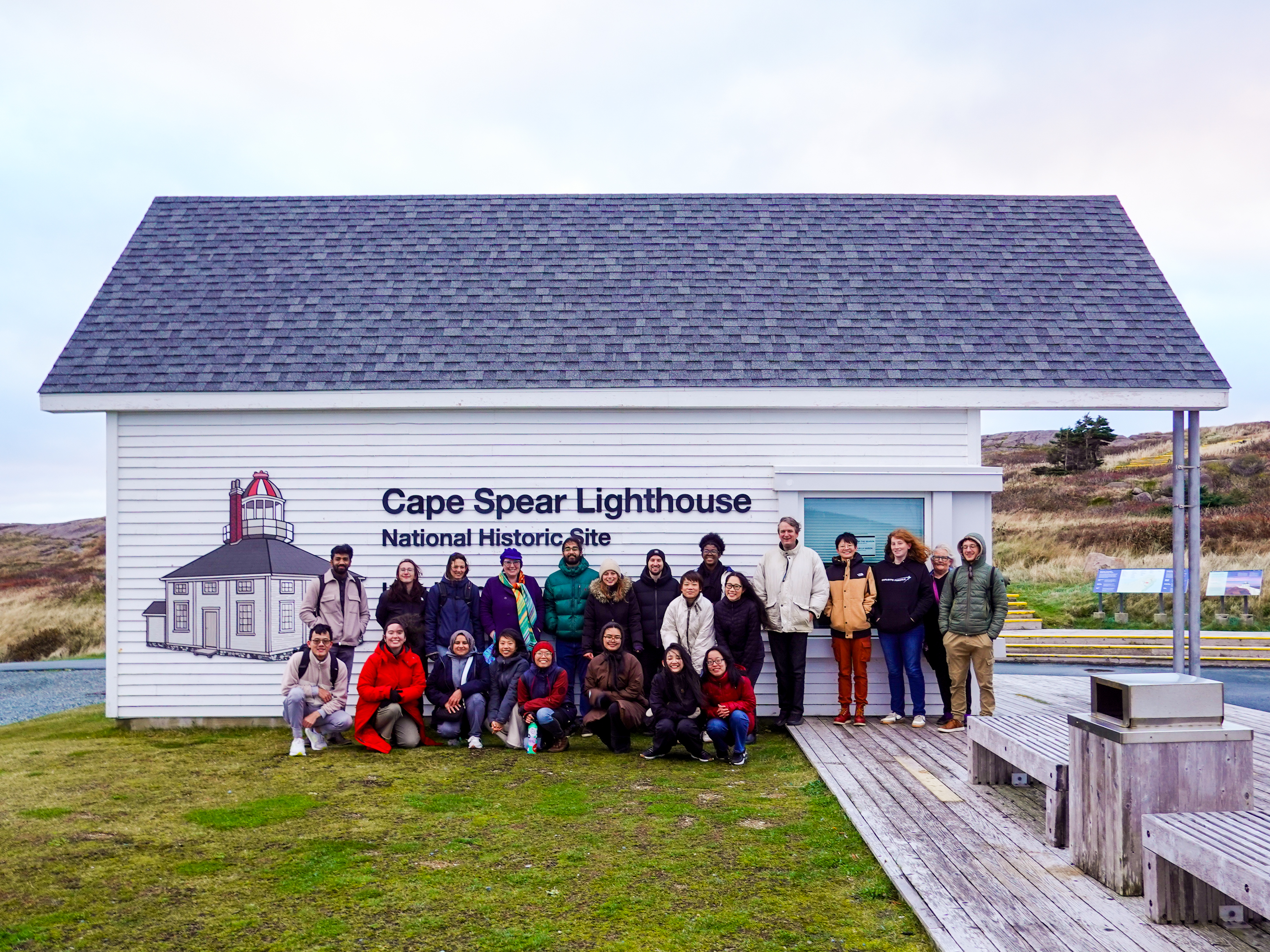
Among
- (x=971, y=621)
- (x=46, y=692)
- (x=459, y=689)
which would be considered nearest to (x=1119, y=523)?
(x=971, y=621)

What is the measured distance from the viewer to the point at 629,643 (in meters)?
9.48

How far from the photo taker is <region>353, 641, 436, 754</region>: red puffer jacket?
9242mm

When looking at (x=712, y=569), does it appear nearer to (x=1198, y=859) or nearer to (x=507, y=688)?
(x=507, y=688)

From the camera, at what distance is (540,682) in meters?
9.17

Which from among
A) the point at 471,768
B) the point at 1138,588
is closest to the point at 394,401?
the point at 471,768

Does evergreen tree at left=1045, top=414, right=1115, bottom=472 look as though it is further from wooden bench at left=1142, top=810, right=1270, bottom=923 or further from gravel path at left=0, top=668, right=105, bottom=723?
wooden bench at left=1142, top=810, right=1270, bottom=923

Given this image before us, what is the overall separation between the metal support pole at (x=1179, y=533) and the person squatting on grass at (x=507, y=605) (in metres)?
6.12

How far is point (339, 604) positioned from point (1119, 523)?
2994 cm

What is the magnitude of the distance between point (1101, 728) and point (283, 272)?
32.7ft

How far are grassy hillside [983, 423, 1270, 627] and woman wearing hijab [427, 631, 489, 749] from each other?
15131 mm

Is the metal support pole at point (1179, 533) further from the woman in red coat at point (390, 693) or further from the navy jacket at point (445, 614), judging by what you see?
the woman in red coat at point (390, 693)

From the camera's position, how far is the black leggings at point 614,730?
891 cm

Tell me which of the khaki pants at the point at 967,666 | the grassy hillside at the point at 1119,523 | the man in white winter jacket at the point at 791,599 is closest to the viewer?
the khaki pants at the point at 967,666

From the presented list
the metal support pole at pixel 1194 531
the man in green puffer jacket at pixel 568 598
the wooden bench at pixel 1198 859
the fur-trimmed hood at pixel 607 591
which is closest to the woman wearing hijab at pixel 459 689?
the man in green puffer jacket at pixel 568 598
